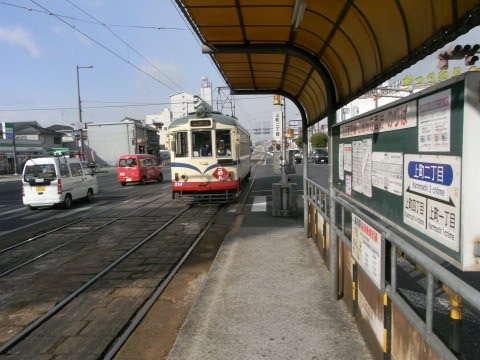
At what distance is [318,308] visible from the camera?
519 centimetres

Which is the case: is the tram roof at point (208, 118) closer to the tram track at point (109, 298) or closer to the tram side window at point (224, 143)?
the tram side window at point (224, 143)

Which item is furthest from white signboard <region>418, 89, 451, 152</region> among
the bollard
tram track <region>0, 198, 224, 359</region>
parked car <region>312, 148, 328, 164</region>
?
parked car <region>312, 148, 328, 164</region>

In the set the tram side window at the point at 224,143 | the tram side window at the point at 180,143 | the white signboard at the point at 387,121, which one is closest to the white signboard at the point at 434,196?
the white signboard at the point at 387,121

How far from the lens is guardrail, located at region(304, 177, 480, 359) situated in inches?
86.9

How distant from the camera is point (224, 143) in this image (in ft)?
50.7

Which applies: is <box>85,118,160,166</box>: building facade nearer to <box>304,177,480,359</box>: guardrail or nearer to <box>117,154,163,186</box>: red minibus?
<box>117,154,163,186</box>: red minibus

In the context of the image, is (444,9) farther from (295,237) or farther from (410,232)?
(295,237)

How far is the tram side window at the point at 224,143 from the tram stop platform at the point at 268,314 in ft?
24.9

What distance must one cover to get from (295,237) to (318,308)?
4.11 meters

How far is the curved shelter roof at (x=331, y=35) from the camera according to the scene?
310 centimetres

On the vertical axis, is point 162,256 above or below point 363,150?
below

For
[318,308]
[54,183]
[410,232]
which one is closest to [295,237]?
[318,308]

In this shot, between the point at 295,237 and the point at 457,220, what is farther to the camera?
the point at 295,237

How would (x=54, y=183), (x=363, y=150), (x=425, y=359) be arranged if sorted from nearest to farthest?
(x=425, y=359) → (x=363, y=150) → (x=54, y=183)
